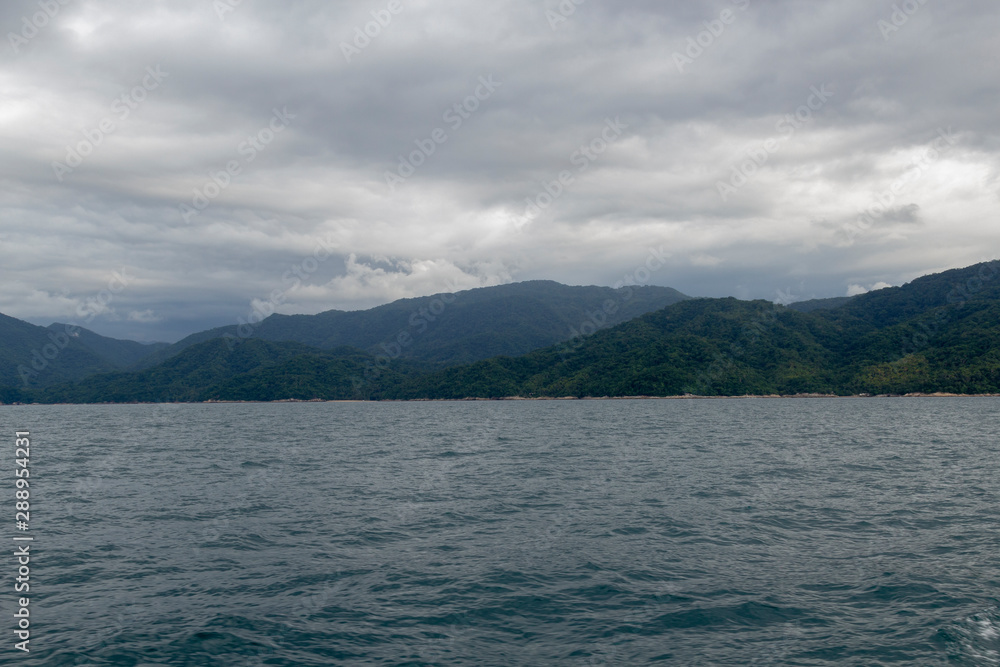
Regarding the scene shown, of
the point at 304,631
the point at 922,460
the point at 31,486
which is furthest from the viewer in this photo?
the point at 922,460

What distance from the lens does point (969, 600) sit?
2145cm

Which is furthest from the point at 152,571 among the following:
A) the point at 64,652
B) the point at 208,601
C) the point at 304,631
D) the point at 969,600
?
the point at 969,600

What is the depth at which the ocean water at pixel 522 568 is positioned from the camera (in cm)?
1861

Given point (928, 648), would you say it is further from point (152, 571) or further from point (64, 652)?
point (152, 571)

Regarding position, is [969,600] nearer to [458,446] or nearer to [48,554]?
[48,554]

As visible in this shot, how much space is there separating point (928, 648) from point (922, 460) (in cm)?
5172

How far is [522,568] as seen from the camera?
26.5 m

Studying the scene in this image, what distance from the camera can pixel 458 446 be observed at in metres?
86.2

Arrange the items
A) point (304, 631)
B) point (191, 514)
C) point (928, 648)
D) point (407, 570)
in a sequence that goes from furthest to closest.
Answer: point (191, 514)
point (407, 570)
point (304, 631)
point (928, 648)

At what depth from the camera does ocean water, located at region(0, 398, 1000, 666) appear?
61.1ft

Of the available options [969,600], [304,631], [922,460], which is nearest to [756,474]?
[922,460]

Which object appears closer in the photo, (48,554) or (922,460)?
(48,554)

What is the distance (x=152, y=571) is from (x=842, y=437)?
3576 inches

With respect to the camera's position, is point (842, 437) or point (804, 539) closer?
point (804, 539)
